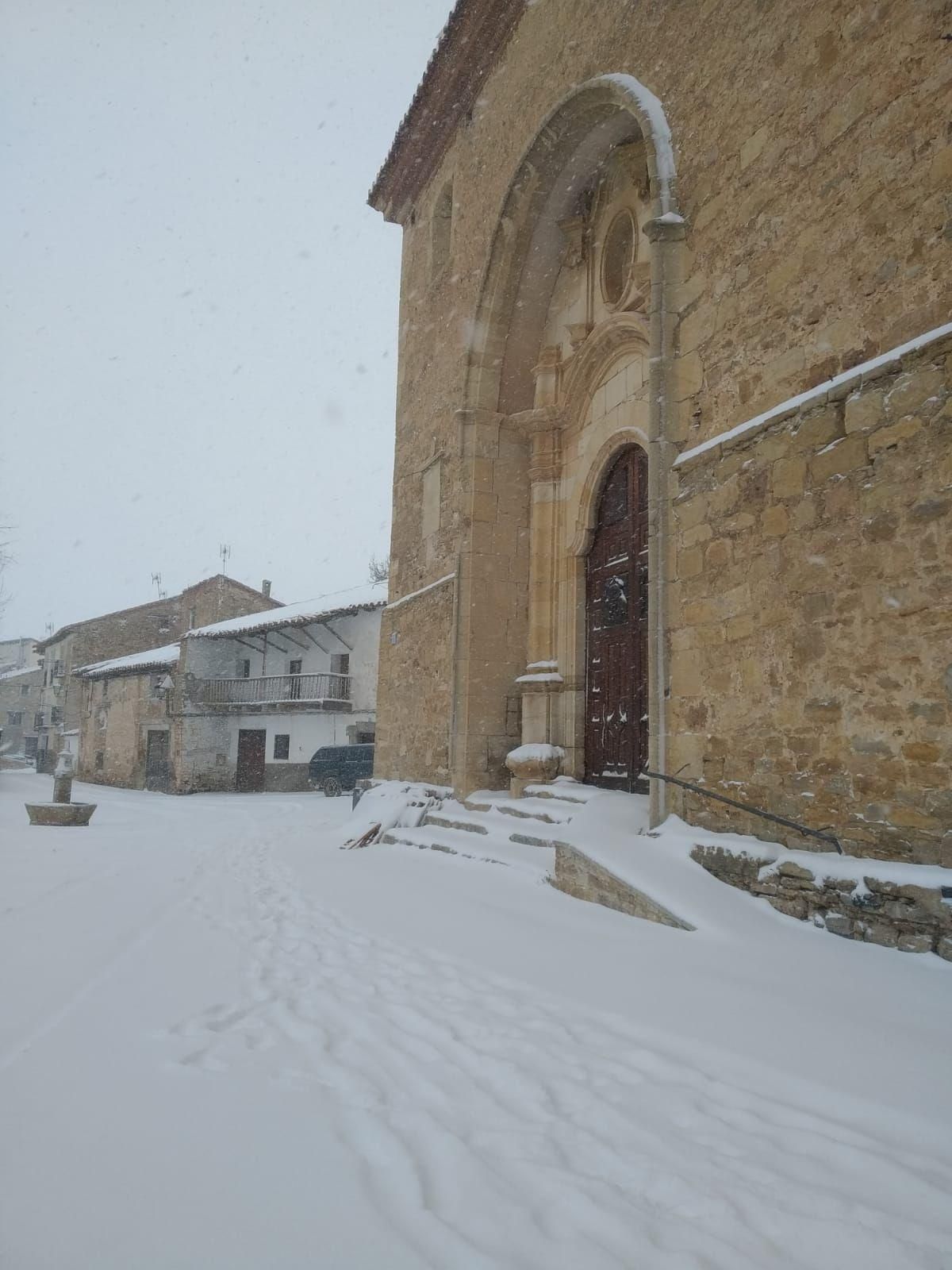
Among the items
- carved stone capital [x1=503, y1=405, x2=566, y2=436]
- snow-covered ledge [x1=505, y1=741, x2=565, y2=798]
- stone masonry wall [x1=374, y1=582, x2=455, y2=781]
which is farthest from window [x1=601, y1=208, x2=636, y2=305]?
snow-covered ledge [x1=505, y1=741, x2=565, y2=798]

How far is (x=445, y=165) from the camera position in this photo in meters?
10.2

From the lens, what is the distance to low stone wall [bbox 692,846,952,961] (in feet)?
10.1

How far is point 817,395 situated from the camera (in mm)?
3895

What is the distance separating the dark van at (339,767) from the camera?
2016cm

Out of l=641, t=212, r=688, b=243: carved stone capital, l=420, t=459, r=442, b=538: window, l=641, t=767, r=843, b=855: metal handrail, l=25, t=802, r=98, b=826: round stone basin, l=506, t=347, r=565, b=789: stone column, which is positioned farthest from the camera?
l=25, t=802, r=98, b=826: round stone basin

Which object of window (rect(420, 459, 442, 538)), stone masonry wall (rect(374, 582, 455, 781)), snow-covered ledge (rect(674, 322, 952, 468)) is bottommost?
stone masonry wall (rect(374, 582, 455, 781))

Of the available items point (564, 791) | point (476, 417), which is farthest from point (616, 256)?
point (564, 791)

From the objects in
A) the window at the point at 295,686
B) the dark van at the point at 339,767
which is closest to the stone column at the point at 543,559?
the dark van at the point at 339,767

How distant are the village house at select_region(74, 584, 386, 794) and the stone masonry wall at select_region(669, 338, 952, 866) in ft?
58.5

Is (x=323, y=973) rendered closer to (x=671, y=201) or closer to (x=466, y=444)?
(x=671, y=201)

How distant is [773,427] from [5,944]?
480 cm

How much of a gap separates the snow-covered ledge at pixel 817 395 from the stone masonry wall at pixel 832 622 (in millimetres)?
24

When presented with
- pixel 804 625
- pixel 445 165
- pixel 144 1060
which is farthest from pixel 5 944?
pixel 445 165

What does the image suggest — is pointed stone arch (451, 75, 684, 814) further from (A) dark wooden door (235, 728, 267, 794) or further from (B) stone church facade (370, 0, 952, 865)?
(A) dark wooden door (235, 728, 267, 794)
